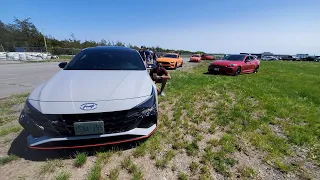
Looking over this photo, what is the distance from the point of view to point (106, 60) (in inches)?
150

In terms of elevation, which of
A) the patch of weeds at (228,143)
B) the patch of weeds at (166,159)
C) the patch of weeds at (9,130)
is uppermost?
the patch of weeds at (228,143)

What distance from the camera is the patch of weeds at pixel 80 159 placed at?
2260 mm

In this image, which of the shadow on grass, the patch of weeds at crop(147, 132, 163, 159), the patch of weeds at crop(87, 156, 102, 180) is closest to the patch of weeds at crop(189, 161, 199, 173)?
the patch of weeds at crop(147, 132, 163, 159)

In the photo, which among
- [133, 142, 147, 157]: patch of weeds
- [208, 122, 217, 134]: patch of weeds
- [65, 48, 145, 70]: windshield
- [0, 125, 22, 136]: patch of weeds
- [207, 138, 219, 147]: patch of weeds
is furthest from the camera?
[65, 48, 145, 70]: windshield

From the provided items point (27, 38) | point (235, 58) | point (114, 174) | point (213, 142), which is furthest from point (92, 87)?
point (27, 38)

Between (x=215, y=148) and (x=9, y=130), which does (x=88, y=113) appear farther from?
(x=9, y=130)

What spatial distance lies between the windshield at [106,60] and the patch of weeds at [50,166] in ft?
5.85

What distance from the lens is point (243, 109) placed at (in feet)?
13.8

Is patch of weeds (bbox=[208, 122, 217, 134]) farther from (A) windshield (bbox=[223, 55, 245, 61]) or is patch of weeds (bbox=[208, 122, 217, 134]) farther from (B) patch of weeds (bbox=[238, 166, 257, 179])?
(A) windshield (bbox=[223, 55, 245, 61])

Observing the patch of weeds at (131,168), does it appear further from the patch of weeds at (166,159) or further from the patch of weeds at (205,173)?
the patch of weeds at (205,173)

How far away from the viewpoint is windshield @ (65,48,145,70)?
3.56 m

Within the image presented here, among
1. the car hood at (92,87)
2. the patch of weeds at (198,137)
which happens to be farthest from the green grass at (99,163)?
the patch of weeds at (198,137)

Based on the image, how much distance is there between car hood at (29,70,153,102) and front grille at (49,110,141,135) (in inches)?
9.0

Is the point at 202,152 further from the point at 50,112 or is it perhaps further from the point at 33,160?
the point at 33,160
